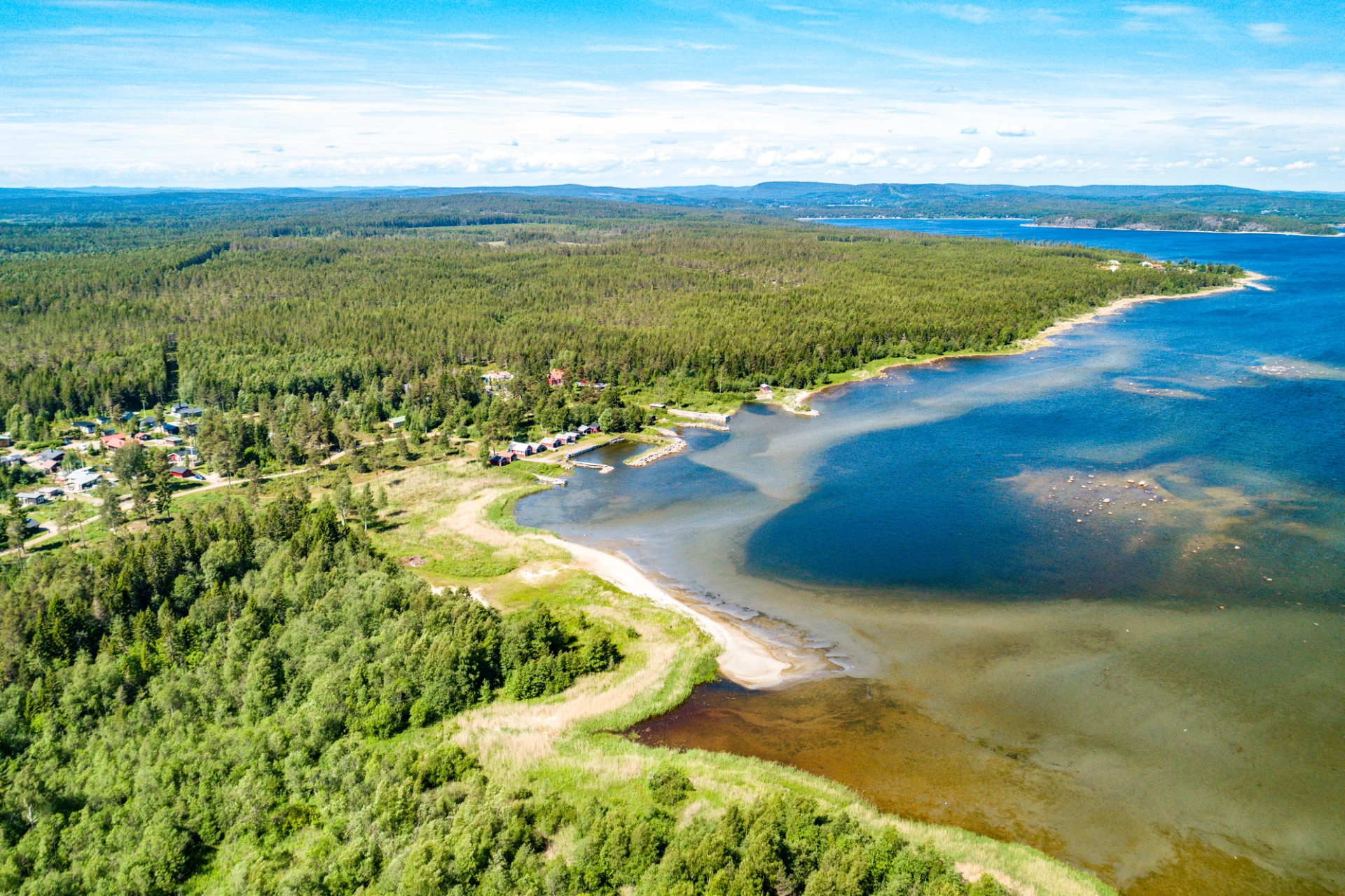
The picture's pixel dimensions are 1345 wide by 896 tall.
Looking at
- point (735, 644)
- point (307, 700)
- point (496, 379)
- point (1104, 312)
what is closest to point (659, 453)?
point (496, 379)

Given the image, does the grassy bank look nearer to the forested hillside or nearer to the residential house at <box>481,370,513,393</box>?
the forested hillside

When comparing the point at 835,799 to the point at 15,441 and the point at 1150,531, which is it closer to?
the point at 1150,531

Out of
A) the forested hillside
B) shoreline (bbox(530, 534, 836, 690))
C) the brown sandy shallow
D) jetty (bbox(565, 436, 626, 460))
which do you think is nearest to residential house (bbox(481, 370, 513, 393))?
jetty (bbox(565, 436, 626, 460))

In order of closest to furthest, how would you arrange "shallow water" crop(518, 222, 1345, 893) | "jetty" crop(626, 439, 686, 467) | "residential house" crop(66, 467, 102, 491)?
"shallow water" crop(518, 222, 1345, 893) < "residential house" crop(66, 467, 102, 491) < "jetty" crop(626, 439, 686, 467)

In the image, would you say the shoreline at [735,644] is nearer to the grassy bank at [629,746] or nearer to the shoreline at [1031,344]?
the grassy bank at [629,746]

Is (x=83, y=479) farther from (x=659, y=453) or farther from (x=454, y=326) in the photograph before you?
(x=454, y=326)

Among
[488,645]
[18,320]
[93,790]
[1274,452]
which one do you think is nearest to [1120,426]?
[1274,452]
